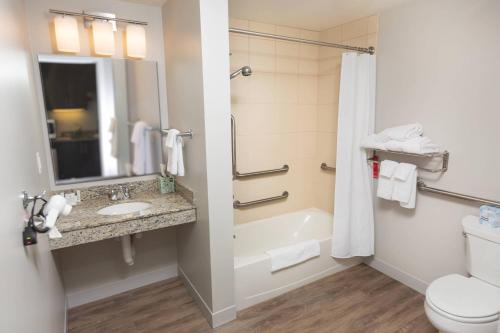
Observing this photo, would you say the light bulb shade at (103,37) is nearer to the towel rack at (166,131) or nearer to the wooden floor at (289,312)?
the towel rack at (166,131)

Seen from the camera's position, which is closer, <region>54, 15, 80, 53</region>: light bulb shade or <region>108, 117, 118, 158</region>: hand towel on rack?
<region>54, 15, 80, 53</region>: light bulb shade

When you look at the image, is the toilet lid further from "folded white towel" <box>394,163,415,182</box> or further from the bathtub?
the bathtub

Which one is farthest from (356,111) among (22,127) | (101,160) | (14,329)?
(14,329)

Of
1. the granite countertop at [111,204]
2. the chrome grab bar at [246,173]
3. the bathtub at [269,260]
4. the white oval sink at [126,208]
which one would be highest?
the chrome grab bar at [246,173]

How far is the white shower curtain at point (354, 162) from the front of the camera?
256 cm

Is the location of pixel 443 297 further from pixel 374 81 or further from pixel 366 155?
pixel 374 81

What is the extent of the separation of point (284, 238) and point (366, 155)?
47.8 inches

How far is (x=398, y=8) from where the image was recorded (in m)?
2.37

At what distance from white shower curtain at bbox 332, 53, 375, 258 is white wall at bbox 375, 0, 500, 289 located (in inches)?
5.3

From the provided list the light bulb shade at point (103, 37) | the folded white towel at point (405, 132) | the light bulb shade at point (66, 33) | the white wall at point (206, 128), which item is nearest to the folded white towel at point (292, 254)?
the white wall at point (206, 128)

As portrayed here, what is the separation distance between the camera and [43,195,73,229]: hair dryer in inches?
44.6

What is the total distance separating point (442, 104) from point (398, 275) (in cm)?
148

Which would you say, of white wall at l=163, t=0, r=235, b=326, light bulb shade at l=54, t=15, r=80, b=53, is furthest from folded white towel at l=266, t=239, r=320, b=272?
light bulb shade at l=54, t=15, r=80, b=53

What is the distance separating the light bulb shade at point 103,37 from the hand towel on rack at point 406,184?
2.41 m
